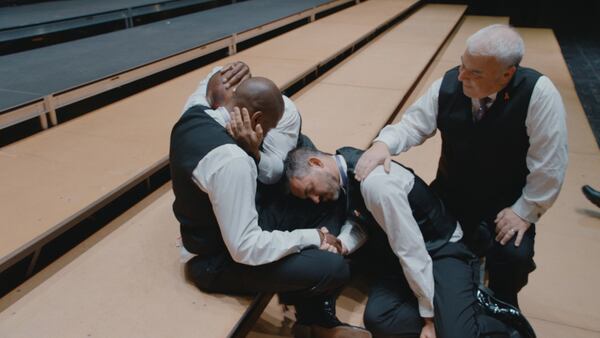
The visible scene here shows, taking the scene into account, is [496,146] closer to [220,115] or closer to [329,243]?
[329,243]

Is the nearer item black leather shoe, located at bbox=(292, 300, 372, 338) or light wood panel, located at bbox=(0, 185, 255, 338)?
light wood panel, located at bbox=(0, 185, 255, 338)

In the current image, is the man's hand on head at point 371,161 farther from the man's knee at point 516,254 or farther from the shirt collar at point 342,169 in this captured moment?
the man's knee at point 516,254

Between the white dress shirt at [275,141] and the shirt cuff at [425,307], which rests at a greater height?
the white dress shirt at [275,141]

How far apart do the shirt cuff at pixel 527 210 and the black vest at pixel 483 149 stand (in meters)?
0.07

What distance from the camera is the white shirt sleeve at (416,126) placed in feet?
5.90

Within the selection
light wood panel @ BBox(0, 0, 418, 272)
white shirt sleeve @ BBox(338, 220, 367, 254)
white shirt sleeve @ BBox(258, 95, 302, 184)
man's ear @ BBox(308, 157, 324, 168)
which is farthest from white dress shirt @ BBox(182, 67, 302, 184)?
light wood panel @ BBox(0, 0, 418, 272)

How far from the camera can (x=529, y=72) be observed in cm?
159

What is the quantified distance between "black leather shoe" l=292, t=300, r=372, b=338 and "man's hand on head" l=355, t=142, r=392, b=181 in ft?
1.43

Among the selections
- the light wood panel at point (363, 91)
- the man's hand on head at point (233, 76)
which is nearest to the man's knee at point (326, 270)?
the man's hand on head at point (233, 76)

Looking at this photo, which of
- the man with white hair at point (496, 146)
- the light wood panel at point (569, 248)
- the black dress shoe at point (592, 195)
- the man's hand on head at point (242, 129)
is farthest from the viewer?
the black dress shoe at point (592, 195)

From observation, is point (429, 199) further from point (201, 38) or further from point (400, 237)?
point (201, 38)

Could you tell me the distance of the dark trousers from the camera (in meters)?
1.67

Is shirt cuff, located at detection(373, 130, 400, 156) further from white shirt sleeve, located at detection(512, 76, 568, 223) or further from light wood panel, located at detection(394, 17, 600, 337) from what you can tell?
light wood panel, located at detection(394, 17, 600, 337)

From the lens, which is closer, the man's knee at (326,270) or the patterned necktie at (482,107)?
the man's knee at (326,270)
